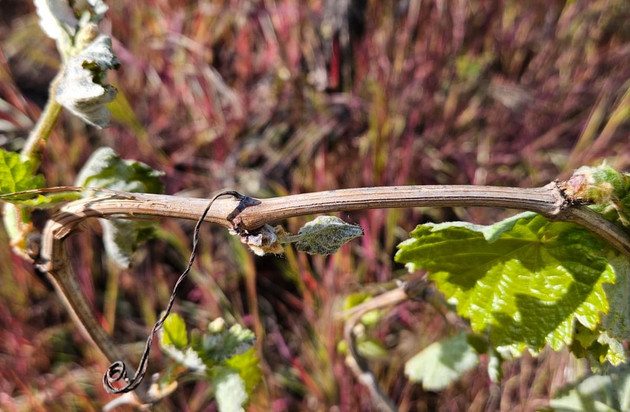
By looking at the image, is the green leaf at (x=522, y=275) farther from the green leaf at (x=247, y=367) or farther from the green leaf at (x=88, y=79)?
the green leaf at (x=88, y=79)

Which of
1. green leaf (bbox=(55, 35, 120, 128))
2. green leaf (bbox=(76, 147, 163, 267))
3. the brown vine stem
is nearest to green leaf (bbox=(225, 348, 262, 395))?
green leaf (bbox=(76, 147, 163, 267))

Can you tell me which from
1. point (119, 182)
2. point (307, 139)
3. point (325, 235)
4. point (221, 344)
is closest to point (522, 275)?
point (325, 235)

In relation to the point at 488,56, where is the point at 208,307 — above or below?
below

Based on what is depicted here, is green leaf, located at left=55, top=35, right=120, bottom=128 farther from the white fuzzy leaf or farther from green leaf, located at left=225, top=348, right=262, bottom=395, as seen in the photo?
green leaf, located at left=225, top=348, right=262, bottom=395

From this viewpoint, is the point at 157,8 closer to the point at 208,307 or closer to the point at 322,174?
the point at 322,174

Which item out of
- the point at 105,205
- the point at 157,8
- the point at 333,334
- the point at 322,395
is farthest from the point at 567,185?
the point at 157,8

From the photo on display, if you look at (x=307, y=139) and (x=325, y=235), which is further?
(x=307, y=139)

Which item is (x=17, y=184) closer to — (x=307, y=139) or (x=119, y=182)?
(x=119, y=182)
